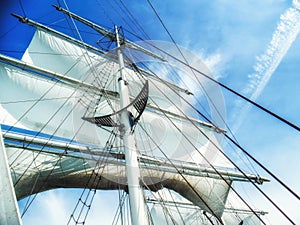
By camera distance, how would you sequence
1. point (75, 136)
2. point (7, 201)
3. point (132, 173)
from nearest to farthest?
point (7, 201), point (132, 173), point (75, 136)

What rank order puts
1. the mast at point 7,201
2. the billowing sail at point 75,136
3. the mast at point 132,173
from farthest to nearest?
the billowing sail at point 75,136, the mast at point 132,173, the mast at point 7,201

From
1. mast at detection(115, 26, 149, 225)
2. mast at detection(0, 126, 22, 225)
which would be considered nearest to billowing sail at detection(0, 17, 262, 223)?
mast at detection(115, 26, 149, 225)

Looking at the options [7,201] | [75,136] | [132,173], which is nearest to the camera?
[7,201]

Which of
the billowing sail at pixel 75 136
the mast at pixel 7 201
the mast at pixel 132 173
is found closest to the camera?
the mast at pixel 7 201

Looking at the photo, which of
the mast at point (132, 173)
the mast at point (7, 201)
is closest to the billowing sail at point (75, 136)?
the mast at point (132, 173)

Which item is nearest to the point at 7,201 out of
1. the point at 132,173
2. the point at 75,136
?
the point at 132,173

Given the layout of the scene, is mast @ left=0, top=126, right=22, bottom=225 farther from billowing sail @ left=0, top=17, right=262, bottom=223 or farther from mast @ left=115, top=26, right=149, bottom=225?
billowing sail @ left=0, top=17, right=262, bottom=223

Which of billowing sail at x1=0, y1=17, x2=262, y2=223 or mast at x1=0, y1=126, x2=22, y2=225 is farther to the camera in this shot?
billowing sail at x1=0, y1=17, x2=262, y2=223

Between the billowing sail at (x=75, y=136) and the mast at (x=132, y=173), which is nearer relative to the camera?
the mast at (x=132, y=173)

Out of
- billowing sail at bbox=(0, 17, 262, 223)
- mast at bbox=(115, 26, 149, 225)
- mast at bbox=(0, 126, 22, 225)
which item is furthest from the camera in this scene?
billowing sail at bbox=(0, 17, 262, 223)

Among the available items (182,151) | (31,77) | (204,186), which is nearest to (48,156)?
(31,77)

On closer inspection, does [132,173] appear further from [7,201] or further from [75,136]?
[75,136]

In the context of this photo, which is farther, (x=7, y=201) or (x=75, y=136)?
(x=75, y=136)

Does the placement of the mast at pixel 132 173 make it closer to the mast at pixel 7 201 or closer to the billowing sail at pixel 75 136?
the billowing sail at pixel 75 136
